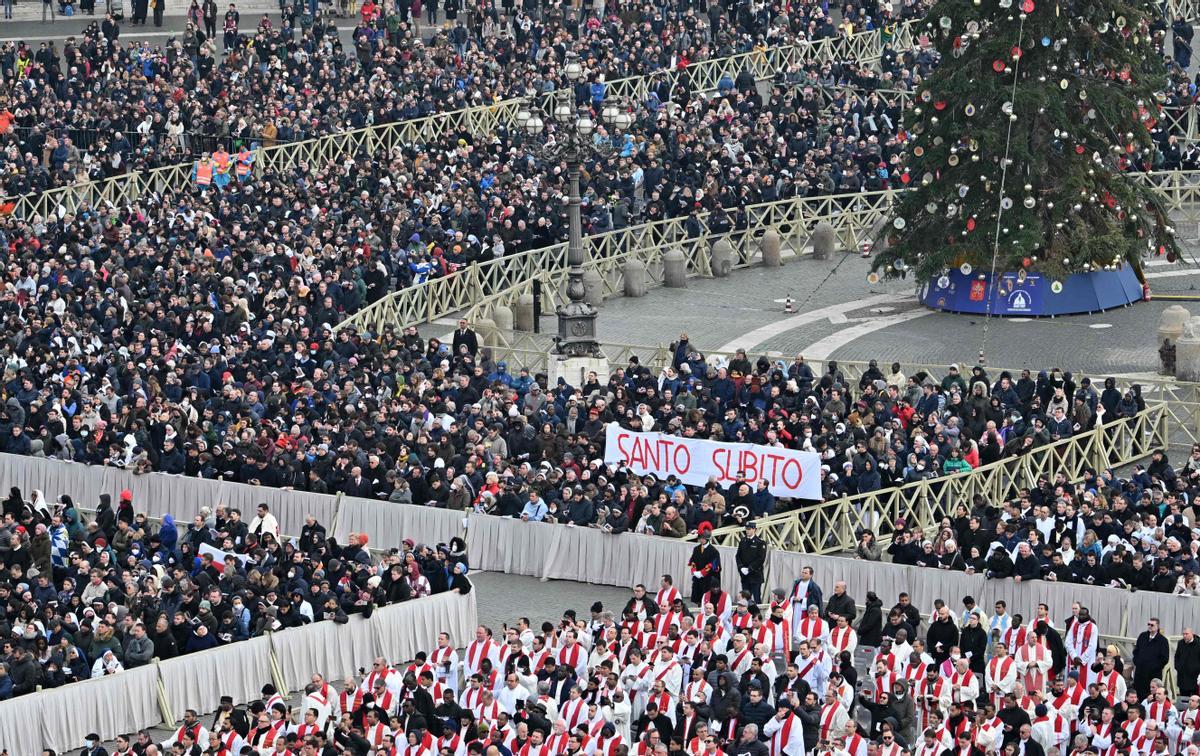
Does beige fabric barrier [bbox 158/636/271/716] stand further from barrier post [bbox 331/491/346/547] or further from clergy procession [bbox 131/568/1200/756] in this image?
barrier post [bbox 331/491/346/547]

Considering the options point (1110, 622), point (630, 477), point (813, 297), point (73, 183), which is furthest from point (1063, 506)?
point (73, 183)

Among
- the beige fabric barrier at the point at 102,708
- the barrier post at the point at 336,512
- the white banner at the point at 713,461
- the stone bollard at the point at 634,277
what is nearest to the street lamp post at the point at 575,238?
the white banner at the point at 713,461

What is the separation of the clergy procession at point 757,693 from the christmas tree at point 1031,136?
18169 mm

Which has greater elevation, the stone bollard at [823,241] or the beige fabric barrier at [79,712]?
the stone bollard at [823,241]

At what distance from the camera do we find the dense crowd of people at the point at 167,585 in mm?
32188

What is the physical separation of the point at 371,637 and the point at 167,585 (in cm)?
250

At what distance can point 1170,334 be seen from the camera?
46.1 metres

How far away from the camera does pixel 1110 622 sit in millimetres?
33312

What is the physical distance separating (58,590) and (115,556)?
1.17 metres

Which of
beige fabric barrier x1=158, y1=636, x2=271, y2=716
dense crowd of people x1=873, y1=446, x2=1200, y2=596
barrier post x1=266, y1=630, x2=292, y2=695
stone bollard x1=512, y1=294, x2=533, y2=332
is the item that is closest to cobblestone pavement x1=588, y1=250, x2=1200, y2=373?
stone bollard x1=512, y1=294, x2=533, y2=332

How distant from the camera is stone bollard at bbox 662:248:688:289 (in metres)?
54.6

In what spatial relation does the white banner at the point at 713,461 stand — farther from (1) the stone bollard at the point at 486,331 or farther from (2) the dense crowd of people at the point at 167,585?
(1) the stone bollard at the point at 486,331

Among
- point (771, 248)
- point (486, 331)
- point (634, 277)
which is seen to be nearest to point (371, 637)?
point (486, 331)

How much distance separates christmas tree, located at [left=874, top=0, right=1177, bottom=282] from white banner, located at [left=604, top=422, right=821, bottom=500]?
13353mm
